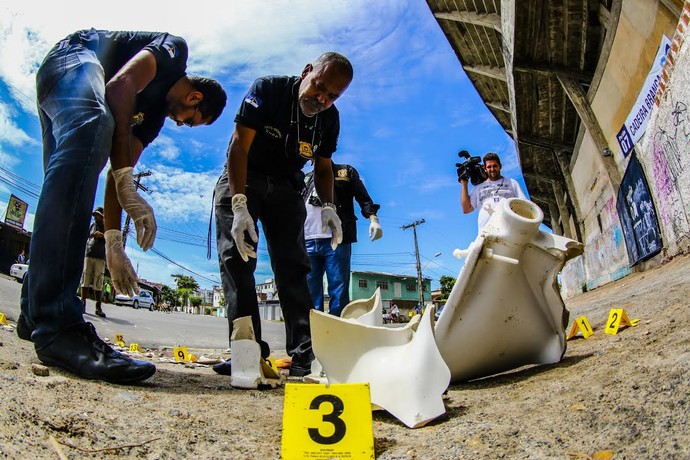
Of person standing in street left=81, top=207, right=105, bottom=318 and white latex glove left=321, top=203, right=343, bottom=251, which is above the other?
person standing in street left=81, top=207, right=105, bottom=318

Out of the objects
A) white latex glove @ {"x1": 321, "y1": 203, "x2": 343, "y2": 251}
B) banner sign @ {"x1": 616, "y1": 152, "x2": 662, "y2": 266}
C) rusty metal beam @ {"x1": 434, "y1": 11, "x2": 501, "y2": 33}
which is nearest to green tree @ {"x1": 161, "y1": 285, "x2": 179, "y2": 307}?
rusty metal beam @ {"x1": 434, "y1": 11, "x2": 501, "y2": 33}

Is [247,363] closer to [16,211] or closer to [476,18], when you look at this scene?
[476,18]

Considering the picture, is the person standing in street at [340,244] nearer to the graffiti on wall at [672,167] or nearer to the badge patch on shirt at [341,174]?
the badge patch on shirt at [341,174]

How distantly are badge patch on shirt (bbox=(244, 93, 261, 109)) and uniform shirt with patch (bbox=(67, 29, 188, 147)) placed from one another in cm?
37

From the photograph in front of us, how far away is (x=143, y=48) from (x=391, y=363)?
1.44m

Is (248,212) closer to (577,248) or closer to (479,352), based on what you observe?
(479,352)

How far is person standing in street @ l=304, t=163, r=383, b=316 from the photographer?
3.55m

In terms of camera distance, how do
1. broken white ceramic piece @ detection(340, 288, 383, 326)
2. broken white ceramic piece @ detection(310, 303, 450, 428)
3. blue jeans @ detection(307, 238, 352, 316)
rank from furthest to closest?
1. blue jeans @ detection(307, 238, 352, 316)
2. broken white ceramic piece @ detection(340, 288, 383, 326)
3. broken white ceramic piece @ detection(310, 303, 450, 428)

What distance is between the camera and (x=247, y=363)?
174cm

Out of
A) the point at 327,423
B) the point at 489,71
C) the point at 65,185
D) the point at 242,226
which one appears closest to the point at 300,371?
the point at 242,226

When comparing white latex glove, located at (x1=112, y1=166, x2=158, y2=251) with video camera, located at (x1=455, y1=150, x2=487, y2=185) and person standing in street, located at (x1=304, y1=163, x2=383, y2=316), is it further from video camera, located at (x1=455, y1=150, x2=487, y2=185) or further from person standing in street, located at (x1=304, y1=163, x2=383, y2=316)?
video camera, located at (x1=455, y1=150, x2=487, y2=185)

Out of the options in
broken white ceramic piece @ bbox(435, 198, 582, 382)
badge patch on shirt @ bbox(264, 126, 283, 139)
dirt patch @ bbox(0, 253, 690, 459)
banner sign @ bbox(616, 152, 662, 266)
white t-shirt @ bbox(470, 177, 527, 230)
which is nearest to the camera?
dirt patch @ bbox(0, 253, 690, 459)

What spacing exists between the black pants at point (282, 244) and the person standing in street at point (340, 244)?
1.02 metres

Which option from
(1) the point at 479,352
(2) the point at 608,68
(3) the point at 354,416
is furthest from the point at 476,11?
(3) the point at 354,416
